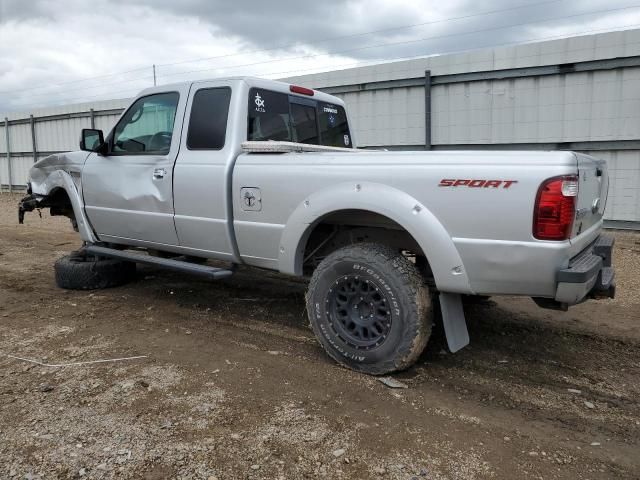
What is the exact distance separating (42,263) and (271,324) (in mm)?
4455

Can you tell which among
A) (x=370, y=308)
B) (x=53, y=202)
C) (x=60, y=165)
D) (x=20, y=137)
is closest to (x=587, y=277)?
(x=370, y=308)

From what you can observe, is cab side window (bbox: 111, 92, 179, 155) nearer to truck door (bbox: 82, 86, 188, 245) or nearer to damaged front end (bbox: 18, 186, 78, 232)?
truck door (bbox: 82, 86, 188, 245)

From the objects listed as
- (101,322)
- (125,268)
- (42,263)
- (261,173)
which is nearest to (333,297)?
(261,173)

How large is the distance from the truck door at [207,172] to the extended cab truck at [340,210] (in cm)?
1

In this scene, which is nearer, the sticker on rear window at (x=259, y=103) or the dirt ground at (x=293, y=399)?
the dirt ground at (x=293, y=399)

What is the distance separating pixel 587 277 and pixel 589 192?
657 millimetres

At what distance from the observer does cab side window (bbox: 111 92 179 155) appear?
4855 millimetres

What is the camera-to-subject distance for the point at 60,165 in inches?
231

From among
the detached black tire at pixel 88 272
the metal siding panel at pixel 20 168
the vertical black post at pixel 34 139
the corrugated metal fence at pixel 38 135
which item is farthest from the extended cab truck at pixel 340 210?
the metal siding panel at pixel 20 168

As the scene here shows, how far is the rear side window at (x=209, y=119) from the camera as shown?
4422 millimetres

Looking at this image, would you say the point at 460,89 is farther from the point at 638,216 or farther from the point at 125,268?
the point at 125,268

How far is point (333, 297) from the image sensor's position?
370 centimetres

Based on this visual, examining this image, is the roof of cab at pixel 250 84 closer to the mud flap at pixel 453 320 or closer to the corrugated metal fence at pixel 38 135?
the mud flap at pixel 453 320

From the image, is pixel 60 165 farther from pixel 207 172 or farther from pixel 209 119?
pixel 207 172
